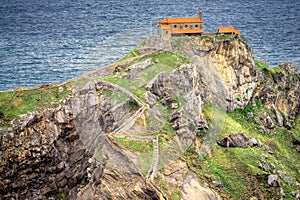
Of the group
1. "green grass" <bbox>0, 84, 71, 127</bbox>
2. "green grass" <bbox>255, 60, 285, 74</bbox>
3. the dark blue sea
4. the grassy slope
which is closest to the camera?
"green grass" <bbox>0, 84, 71, 127</bbox>

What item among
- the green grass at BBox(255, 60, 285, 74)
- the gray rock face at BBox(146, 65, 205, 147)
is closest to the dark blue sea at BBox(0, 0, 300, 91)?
the gray rock face at BBox(146, 65, 205, 147)

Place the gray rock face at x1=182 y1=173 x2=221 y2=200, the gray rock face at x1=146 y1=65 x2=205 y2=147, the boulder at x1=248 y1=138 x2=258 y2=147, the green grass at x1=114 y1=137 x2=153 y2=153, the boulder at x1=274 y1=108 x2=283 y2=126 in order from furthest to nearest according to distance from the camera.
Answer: the boulder at x1=274 y1=108 x2=283 y2=126 → the boulder at x1=248 y1=138 x2=258 y2=147 → the gray rock face at x1=146 y1=65 x2=205 y2=147 → the gray rock face at x1=182 y1=173 x2=221 y2=200 → the green grass at x1=114 y1=137 x2=153 y2=153

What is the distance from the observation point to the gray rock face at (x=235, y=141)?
44.4 metres

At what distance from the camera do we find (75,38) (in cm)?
6881

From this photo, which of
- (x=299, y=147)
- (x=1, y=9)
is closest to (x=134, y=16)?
(x=1, y=9)

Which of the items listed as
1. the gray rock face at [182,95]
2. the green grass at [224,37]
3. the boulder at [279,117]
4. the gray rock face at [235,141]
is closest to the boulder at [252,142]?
the gray rock face at [235,141]

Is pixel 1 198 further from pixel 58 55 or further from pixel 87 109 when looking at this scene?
pixel 58 55

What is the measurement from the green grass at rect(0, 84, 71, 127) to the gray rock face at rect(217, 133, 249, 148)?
14.5 m

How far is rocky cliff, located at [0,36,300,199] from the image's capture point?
3662 cm

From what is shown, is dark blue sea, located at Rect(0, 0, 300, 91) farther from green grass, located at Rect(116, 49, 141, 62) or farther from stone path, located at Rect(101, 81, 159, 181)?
stone path, located at Rect(101, 81, 159, 181)

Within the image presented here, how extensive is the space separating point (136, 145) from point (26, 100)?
9.37 meters

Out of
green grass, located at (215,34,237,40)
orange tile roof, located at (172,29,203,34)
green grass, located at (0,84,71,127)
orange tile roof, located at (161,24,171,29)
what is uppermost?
orange tile roof, located at (161,24,171,29)

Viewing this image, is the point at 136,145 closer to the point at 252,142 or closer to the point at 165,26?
the point at 252,142

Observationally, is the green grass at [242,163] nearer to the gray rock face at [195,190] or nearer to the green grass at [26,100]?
the gray rock face at [195,190]
